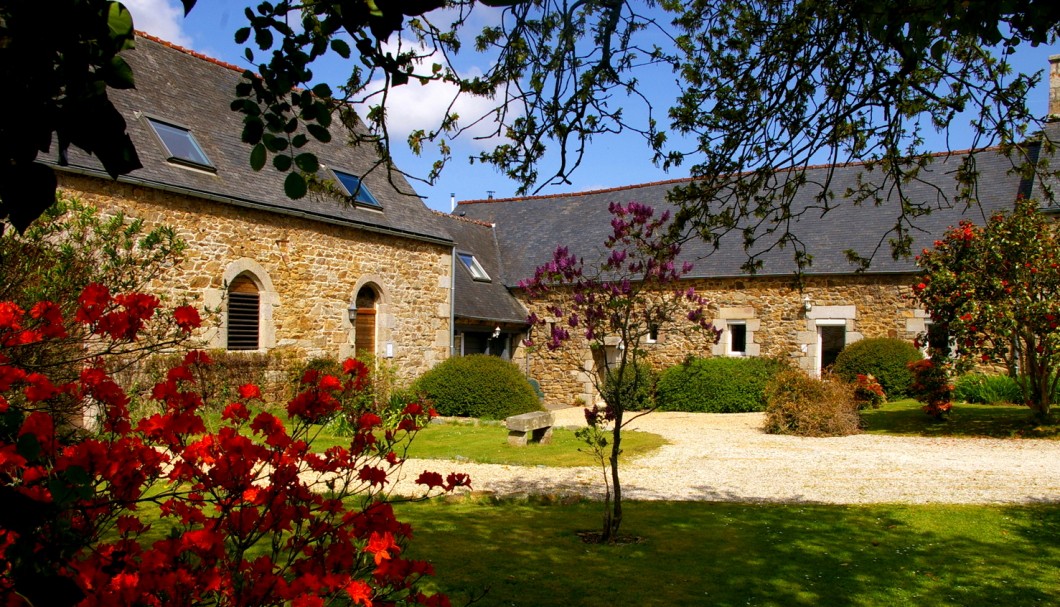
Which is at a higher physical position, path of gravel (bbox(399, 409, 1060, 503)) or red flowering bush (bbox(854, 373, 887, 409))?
red flowering bush (bbox(854, 373, 887, 409))

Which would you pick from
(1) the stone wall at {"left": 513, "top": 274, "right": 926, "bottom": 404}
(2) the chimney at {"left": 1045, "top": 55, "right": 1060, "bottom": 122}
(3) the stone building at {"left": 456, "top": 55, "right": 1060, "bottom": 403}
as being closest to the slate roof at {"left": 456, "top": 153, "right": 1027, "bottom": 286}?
(3) the stone building at {"left": 456, "top": 55, "right": 1060, "bottom": 403}

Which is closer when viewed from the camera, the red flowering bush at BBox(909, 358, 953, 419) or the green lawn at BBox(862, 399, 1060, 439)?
the green lawn at BBox(862, 399, 1060, 439)

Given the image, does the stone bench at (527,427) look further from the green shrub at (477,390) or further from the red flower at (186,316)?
the red flower at (186,316)

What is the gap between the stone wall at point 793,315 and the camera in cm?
1816

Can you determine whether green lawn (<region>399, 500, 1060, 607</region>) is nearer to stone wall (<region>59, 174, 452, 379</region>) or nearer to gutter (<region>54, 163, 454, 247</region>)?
stone wall (<region>59, 174, 452, 379</region>)

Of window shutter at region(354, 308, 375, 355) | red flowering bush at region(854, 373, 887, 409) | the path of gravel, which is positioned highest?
window shutter at region(354, 308, 375, 355)

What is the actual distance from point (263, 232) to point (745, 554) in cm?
990

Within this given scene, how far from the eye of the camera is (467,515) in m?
7.18

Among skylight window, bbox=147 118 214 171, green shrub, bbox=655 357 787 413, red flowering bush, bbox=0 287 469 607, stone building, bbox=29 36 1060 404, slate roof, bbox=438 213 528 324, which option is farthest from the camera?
slate roof, bbox=438 213 528 324

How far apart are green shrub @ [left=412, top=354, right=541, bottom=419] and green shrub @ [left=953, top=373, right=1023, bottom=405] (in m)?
8.60

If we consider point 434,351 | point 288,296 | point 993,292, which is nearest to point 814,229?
point 993,292

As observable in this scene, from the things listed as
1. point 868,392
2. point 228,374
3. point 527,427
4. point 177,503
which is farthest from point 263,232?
point 868,392

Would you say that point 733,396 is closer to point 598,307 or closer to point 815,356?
point 815,356

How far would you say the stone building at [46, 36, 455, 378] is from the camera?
11.8m
